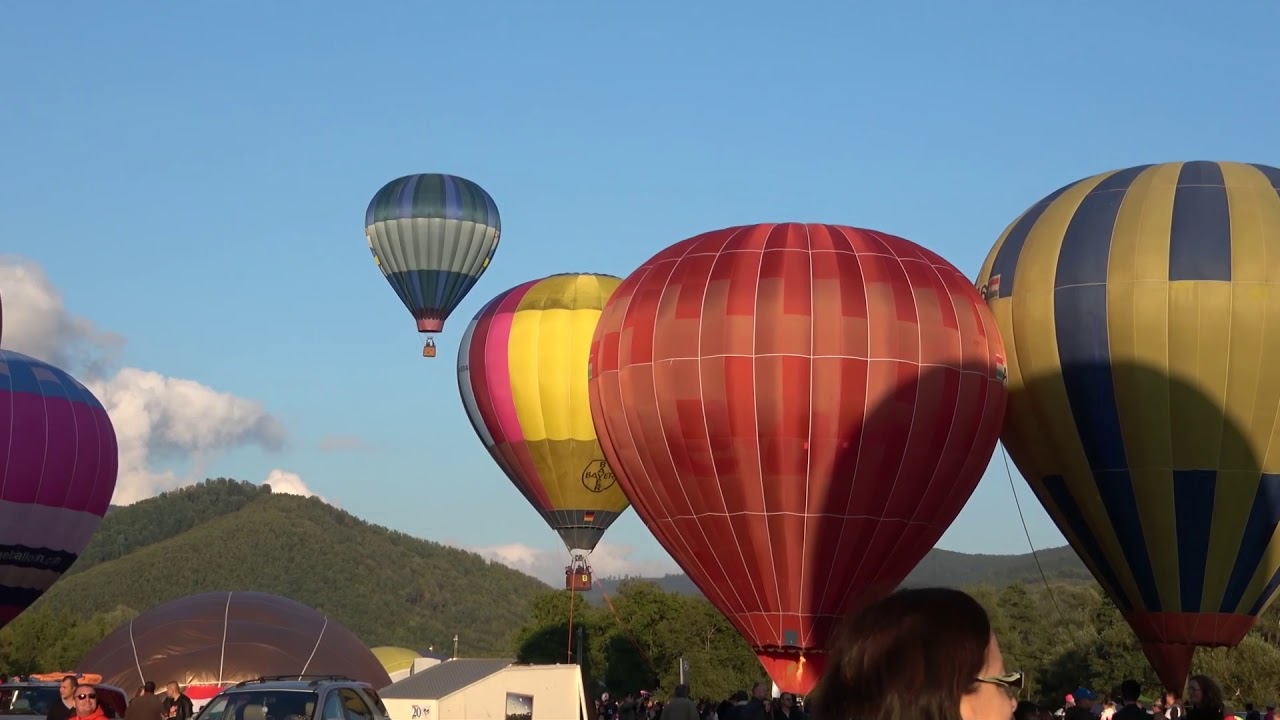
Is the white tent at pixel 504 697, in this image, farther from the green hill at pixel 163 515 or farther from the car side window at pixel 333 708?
the green hill at pixel 163 515

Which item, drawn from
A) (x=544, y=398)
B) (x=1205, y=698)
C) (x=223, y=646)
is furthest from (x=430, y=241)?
(x=1205, y=698)

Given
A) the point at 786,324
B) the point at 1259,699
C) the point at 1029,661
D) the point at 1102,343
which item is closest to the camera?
the point at 786,324

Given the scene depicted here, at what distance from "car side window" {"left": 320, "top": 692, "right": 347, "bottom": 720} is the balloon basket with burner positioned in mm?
25843

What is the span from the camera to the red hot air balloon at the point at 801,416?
22984 millimetres

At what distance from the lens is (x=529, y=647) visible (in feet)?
266

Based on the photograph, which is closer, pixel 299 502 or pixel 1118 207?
pixel 1118 207

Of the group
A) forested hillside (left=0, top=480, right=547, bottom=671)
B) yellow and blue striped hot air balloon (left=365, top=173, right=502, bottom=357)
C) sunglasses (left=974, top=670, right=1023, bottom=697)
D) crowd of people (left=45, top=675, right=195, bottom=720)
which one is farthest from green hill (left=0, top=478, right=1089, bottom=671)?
sunglasses (left=974, top=670, right=1023, bottom=697)

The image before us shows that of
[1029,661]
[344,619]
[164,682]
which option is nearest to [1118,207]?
[164,682]

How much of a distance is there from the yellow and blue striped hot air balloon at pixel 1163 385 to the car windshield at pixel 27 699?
16.0 meters

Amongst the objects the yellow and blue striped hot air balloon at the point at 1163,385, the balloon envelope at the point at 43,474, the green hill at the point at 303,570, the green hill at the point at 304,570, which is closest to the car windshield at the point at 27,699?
the yellow and blue striped hot air balloon at the point at 1163,385

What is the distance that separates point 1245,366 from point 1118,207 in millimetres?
3200

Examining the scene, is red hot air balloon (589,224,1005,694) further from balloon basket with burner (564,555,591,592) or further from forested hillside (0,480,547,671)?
forested hillside (0,480,547,671)

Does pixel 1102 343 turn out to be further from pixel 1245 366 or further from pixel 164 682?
pixel 164 682

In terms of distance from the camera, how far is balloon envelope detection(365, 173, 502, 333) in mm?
41438
